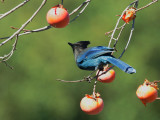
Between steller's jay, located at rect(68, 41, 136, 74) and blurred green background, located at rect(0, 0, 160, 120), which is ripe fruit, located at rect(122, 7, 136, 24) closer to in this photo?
steller's jay, located at rect(68, 41, 136, 74)

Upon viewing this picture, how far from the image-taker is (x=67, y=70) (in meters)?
7.39

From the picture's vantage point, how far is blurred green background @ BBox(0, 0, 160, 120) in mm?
7473

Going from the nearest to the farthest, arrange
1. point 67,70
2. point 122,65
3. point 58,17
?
point 58,17
point 122,65
point 67,70

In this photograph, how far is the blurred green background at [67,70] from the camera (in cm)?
747

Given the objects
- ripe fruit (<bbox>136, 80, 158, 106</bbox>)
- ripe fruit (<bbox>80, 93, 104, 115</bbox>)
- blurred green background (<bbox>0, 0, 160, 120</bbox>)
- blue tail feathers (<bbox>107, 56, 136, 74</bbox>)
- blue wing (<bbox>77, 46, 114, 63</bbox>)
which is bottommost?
blurred green background (<bbox>0, 0, 160, 120</bbox>)

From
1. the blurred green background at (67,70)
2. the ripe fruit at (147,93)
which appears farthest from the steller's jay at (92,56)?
the blurred green background at (67,70)

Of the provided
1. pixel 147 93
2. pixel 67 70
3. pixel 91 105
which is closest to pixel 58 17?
pixel 91 105

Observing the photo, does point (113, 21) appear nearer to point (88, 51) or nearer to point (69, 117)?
point (69, 117)

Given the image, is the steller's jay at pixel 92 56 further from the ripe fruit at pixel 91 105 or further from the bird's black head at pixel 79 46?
the ripe fruit at pixel 91 105

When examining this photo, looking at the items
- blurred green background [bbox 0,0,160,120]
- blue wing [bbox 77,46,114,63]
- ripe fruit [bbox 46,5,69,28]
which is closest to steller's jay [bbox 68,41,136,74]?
blue wing [bbox 77,46,114,63]

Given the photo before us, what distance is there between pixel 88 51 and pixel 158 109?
183 inches

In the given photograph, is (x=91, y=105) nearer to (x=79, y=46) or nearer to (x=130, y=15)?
(x=130, y=15)

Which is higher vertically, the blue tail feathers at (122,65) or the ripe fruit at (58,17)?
the ripe fruit at (58,17)

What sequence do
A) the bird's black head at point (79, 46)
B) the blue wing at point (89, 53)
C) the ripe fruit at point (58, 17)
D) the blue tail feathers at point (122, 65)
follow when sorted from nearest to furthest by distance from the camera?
the ripe fruit at point (58, 17)
the blue tail feathers at point (122, 65)
the blue wing at point (89, 53)
the bird's black head at point (79, 46)
